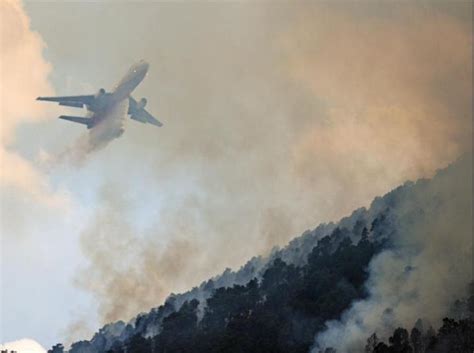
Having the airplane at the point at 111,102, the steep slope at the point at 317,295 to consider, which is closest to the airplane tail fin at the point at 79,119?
the airplane at the point at 111,102

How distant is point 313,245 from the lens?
103 meters

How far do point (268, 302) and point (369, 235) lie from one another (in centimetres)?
1821

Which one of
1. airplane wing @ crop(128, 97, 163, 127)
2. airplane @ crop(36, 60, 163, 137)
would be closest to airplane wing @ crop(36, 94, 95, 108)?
airplane @ crop(36, 60, 163, 137)

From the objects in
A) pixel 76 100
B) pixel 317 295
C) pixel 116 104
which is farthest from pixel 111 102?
pixel 317 295

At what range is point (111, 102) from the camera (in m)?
91.5

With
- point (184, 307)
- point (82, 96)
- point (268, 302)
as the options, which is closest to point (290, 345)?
point (268, 302)

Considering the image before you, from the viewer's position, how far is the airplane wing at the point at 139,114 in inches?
3772

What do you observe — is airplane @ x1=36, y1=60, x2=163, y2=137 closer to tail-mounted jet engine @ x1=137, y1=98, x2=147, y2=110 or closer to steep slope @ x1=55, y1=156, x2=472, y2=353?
tail-mounted jet engine @ x1=137, y1=98, x2=147, y2=110

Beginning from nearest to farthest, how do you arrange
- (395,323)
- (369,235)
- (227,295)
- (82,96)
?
(395,323) → (82,96) → (227,295) → (369,235)

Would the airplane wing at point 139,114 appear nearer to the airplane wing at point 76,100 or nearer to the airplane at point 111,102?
the airplane at point 111,102

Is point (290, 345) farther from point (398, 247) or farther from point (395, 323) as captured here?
point (398, 247)

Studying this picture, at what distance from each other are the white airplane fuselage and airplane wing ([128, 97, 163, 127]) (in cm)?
252

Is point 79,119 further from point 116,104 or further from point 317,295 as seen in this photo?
point 317,295

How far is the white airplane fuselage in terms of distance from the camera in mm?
90625
